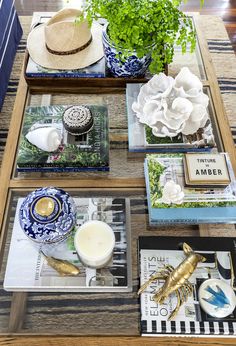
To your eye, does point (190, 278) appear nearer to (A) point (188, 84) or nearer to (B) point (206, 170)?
(B) point (206, 170)

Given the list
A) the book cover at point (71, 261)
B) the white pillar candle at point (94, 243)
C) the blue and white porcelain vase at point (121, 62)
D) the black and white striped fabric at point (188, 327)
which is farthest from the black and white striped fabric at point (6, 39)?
the black and white striped fabric at point (188, 327)

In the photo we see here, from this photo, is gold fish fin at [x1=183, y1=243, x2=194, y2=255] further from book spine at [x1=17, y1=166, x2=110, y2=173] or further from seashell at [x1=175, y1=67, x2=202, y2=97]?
seashell at [x1=175, y1=67, x2=202, y2=97]

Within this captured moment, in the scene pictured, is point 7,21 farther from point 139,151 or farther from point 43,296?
point 43,296

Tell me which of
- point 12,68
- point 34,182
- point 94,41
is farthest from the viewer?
point 12,68

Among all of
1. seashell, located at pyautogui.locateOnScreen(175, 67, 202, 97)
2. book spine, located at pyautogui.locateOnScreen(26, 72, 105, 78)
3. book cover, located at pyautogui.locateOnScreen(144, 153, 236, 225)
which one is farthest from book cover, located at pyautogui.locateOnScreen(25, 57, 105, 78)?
book cover, located at pyautogui.locateOnScreen(144, 153, 236, 225)

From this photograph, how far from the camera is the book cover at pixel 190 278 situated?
988 mm

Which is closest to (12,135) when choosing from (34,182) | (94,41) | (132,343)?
(34,182)

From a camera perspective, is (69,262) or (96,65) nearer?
(69,262)

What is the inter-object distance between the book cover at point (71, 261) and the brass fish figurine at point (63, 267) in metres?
0.01

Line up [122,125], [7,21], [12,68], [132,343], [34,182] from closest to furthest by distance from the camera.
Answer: [132,343] → [34,182] → [122,125] → [7,21] → [12,68]

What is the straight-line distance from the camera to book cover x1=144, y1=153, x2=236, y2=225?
113cm

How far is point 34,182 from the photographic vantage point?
49.5 inches

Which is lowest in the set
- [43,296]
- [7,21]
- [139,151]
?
[43,296]

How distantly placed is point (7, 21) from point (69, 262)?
1.63 m
